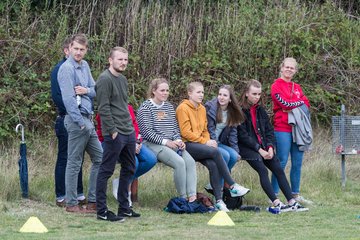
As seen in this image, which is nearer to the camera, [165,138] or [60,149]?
[60,149]

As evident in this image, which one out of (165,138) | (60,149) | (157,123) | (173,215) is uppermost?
(157,123)

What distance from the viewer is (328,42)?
15531 mm

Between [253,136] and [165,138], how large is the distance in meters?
1.21

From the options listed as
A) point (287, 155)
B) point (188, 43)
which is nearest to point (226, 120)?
point (287, 155)

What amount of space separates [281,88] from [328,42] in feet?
14.8

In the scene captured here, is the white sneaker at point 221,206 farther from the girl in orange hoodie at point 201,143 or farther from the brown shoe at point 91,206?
the brown shoe at point 91,206

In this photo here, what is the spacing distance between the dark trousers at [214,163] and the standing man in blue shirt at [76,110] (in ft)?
4.38

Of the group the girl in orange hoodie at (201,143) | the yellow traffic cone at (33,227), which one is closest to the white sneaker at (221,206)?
the girl in orange hoodie at (201,143)

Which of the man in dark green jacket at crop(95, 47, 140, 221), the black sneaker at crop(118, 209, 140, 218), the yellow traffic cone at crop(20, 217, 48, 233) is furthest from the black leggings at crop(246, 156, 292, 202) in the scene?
the yellow traffic cone at crop(20, 217, 48, 233)

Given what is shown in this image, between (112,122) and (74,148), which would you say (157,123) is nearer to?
(74,148)

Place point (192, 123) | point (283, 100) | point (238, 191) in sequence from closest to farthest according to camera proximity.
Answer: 1. point (238, 191)
2. point (192, 123)
3. point (283, 100)

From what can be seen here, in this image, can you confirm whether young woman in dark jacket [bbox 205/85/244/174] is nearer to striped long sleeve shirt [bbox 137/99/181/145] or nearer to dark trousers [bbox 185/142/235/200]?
dark trousers [bbox 185/142/235/200]

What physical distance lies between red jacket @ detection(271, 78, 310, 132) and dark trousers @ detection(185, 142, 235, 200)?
1239mm

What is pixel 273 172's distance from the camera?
1095 centimetres
